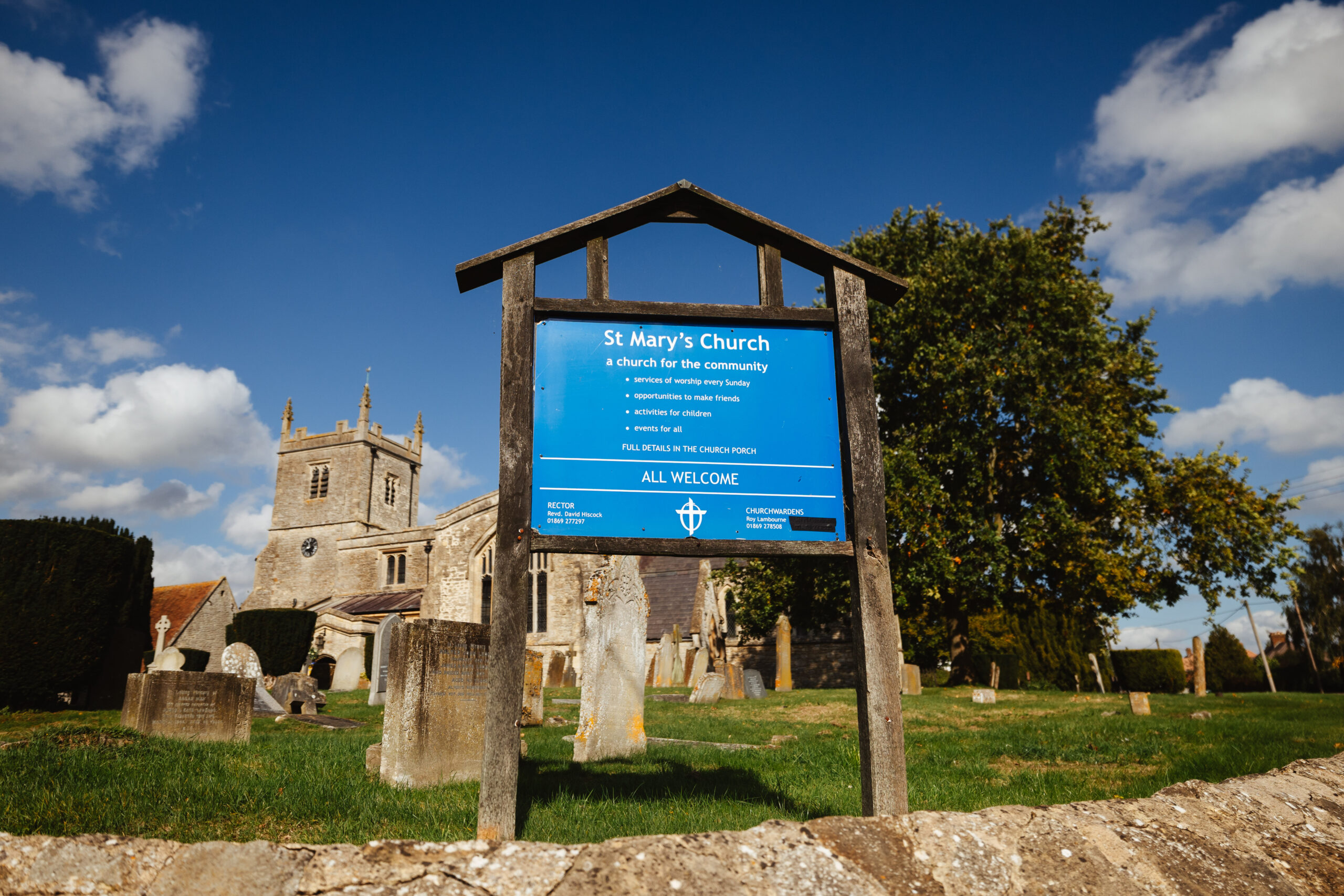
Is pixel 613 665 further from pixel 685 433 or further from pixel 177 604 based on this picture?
pixel 177 604

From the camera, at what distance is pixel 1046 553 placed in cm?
1700

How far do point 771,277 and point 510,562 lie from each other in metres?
2.01

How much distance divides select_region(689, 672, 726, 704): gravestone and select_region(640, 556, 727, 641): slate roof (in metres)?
16.1

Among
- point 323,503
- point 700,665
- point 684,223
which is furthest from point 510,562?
point 323,503

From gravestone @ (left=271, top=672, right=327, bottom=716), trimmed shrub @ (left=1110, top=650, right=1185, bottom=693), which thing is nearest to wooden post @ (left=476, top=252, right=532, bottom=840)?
gravestone @ (left=271, top=672, right=327, bottom=716)

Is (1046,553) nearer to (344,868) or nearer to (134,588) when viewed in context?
(344,868)

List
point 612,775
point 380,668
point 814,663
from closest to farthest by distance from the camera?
point 612,775
point 380,668
point 814,663

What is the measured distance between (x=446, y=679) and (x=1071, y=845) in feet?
16.3

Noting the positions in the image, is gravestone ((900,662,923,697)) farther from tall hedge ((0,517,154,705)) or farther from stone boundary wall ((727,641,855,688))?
tall hedge ((0,517,154,705))

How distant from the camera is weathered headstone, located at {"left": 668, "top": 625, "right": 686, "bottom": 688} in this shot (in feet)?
96.8

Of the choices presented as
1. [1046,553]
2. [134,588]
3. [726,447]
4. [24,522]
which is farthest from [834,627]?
[726,447]

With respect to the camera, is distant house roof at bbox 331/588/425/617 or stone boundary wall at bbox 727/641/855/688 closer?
stone boundary wall at bbox 727/641/855/688

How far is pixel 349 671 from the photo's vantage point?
21.8 metres

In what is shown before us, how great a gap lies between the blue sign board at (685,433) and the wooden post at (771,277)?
181 mm
